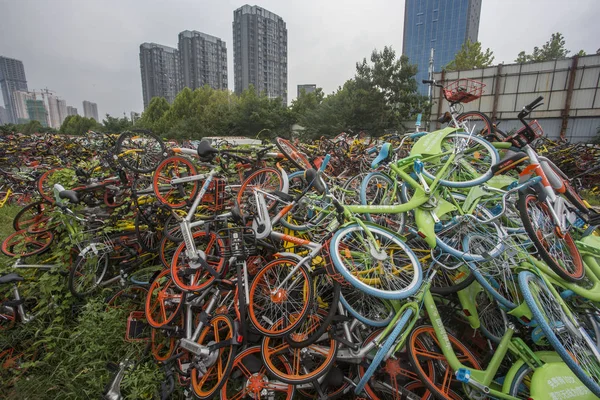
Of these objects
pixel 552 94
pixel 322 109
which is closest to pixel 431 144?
pixel 552 94

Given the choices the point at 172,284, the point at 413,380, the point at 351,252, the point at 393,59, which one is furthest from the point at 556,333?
the point at 393,59

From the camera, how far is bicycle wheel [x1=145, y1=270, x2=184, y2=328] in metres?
3.14

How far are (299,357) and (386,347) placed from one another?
0.82 metres

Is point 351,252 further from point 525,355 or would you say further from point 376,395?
point 525,355

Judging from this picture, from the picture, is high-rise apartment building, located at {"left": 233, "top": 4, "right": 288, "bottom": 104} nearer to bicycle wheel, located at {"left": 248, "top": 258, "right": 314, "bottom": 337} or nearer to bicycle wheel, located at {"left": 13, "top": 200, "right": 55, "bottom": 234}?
bicycle wheel, located at {"left": 13, "top": 200, "right": 55, "bottom": 234}

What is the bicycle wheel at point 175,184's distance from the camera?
160 inches

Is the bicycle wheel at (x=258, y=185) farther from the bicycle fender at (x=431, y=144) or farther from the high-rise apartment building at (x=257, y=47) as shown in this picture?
the high-rise apartment building at (x=257, y=47)

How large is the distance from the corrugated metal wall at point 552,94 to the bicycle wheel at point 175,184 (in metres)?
16.0

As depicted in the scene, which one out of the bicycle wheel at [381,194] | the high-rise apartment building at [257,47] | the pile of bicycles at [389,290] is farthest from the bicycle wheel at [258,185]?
the high-rise apartment building at [257,47]

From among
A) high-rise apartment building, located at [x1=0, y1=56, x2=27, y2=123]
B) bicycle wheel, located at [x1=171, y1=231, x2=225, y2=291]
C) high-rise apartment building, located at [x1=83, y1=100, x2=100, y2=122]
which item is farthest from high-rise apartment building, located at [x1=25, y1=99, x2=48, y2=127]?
Answer: bicycle wheel, located at [x1=171, y1=231, x2=225, y2=291]

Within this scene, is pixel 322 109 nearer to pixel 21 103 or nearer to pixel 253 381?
pixel 253 381

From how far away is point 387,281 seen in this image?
222 centimetres

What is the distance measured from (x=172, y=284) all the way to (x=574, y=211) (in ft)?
14.9

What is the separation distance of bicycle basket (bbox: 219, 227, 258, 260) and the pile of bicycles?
0.05 feet
